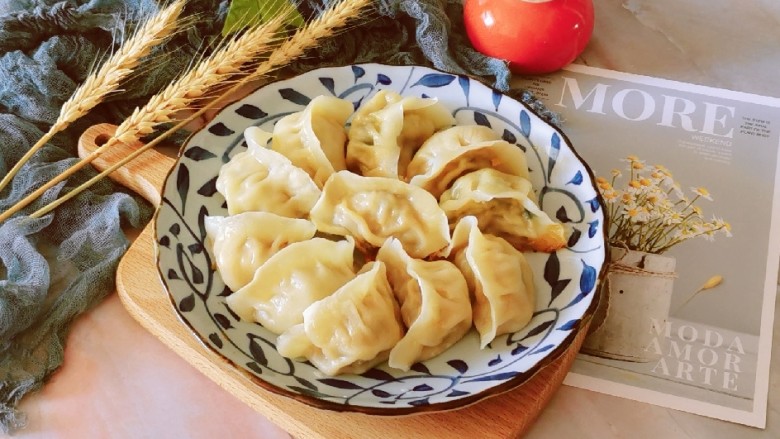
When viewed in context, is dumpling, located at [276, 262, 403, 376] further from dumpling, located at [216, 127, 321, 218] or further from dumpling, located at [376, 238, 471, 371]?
dumpling, located at [216, 127, 321, 218]

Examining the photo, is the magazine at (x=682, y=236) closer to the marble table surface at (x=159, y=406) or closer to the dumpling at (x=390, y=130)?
the marble table surface at (x=159, y=406)

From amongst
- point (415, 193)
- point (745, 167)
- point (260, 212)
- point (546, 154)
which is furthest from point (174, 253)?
point (745, 167)

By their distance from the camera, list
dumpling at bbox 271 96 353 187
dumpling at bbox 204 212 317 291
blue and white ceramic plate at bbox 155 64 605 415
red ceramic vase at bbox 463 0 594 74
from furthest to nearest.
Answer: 1. red ceramic vase at bbox 463 0 594 74
2. dumpling at bbox 271 96 353 187
3. dumpling at bbox 204 212 317 291
4. blue and white ceramic plate at bbox 155 64 605 415

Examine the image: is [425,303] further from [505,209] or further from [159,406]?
[159,406]

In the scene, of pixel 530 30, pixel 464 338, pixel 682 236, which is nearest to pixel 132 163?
pixel 464 338

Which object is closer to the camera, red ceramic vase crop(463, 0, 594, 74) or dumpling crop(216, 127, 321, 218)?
dumpling crop(216, 127, 321, 218)

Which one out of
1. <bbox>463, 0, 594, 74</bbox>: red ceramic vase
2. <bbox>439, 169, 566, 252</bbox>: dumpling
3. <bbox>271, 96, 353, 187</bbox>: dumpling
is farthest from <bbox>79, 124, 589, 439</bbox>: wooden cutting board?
<bbox>463, 0, 594, 74</bbox>: red ceramic vase
